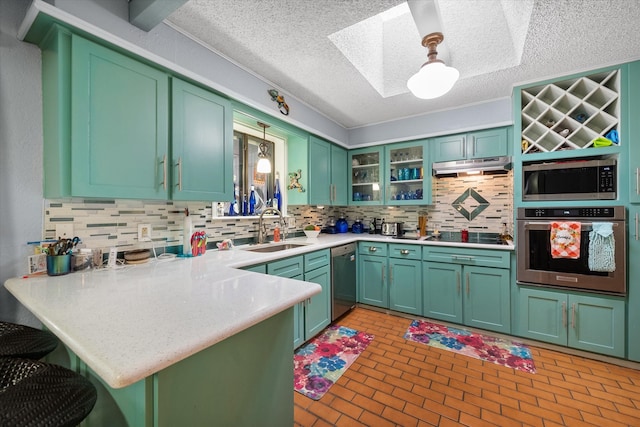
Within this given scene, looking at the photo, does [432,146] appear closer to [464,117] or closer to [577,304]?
[464,117]

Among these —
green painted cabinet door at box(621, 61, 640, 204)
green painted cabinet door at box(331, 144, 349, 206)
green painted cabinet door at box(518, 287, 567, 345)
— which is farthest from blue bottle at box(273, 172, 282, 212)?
green painted cabinet door at box(621, 61, 640, 204)

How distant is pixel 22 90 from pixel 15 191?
1.80 feet

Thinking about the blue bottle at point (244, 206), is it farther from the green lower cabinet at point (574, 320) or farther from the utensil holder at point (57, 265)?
the green lower cabinet at point (574, 320)

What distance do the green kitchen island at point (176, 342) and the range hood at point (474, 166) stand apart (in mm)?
2521

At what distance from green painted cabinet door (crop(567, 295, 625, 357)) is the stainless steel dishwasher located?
201cm

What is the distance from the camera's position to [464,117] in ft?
10.00

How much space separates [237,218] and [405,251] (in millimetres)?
1901

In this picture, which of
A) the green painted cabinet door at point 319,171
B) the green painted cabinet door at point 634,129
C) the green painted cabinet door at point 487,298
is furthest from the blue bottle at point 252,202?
the green painted cabinet door at point 634,129

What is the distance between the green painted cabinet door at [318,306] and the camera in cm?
239

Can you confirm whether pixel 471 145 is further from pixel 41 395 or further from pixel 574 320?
pixel 41 395

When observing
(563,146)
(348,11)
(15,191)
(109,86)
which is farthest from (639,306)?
(15,191)

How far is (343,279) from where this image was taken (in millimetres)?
3002

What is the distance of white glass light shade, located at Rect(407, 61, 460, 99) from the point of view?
1.67 metres

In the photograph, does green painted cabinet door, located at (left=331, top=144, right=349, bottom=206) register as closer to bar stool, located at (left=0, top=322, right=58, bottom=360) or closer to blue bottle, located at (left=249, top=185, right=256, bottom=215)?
blue bottle, located at (left=249, top=185, right=256, bottom=215)
